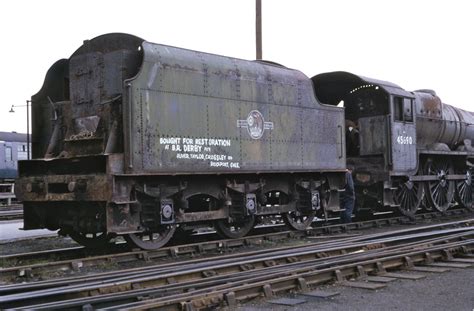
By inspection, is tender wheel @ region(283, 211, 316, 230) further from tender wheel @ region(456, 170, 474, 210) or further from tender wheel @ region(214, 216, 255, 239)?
tender wheel @ region(456, 170, 474, 210)

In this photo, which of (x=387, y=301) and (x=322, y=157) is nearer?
(x=387, y=301)

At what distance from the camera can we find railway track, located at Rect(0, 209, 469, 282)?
7711 mm

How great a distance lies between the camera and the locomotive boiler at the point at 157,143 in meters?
9.02

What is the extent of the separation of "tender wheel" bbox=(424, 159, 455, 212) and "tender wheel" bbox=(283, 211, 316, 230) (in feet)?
17.1

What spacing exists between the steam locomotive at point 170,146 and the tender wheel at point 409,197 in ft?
9.65

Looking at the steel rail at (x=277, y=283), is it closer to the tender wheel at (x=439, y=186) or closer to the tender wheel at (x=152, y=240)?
the tender wheel at (x=152, y=240)

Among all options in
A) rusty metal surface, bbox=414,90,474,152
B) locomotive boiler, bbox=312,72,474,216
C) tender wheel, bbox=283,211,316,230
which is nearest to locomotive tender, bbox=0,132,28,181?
locomotive boiler, bbox=312,72,474,216

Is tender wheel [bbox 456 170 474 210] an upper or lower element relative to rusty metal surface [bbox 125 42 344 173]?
lower

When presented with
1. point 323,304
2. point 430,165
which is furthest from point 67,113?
point 430,165

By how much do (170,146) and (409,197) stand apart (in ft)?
28.7

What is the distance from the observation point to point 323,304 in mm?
5898

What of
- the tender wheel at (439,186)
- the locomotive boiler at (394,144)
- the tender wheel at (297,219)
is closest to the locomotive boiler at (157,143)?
the tender wheel at (297,219)

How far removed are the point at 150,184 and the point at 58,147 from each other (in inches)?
87.6

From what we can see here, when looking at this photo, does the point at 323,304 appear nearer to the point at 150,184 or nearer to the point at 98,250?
the point at 150,184
